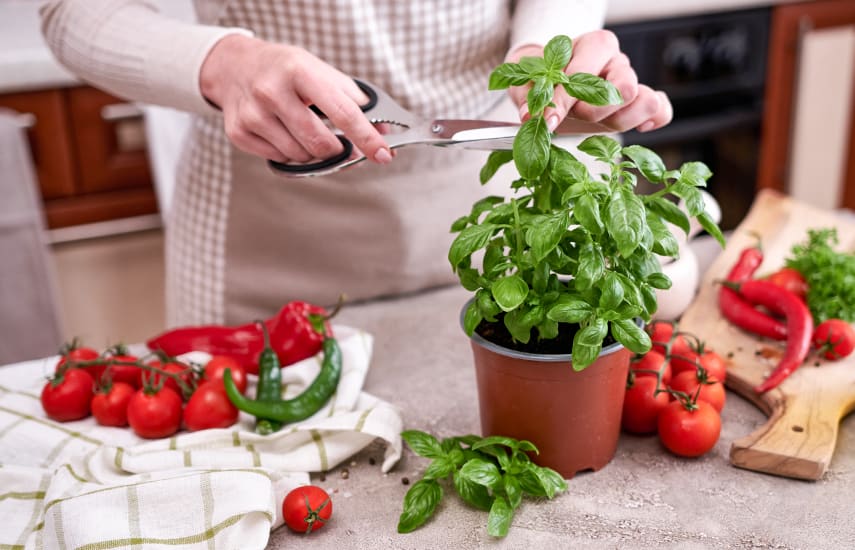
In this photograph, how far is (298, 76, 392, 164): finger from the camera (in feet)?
2.98

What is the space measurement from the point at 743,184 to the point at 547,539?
2208 mm

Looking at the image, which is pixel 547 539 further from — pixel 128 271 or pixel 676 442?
pixel 128 271

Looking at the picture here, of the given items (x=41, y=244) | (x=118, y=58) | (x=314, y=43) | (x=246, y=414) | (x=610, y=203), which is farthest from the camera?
(x=41, y=244)

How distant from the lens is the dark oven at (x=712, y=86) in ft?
8.18

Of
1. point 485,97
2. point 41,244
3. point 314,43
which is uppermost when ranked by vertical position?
point 314,43

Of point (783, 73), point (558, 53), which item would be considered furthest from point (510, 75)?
point (783, 73)

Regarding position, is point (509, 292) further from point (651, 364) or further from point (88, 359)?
point (88, 359)

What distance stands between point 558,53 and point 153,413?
57 cm

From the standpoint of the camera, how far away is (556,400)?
0.86 meters

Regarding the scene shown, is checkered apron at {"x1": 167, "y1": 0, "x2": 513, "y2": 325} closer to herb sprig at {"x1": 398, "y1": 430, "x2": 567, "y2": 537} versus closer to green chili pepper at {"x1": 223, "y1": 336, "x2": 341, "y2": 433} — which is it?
green chili pepper at {"x1": 223, "y1": 336, "x2": 341, "y2": 433}

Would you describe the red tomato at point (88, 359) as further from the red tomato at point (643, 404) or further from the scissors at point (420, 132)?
the red tomato at point (643, 404)

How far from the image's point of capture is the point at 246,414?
103 centimetres

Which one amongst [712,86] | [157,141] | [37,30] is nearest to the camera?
[157,141]

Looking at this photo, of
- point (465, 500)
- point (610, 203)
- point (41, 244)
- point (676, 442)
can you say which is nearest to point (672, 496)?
point (676, 442)
